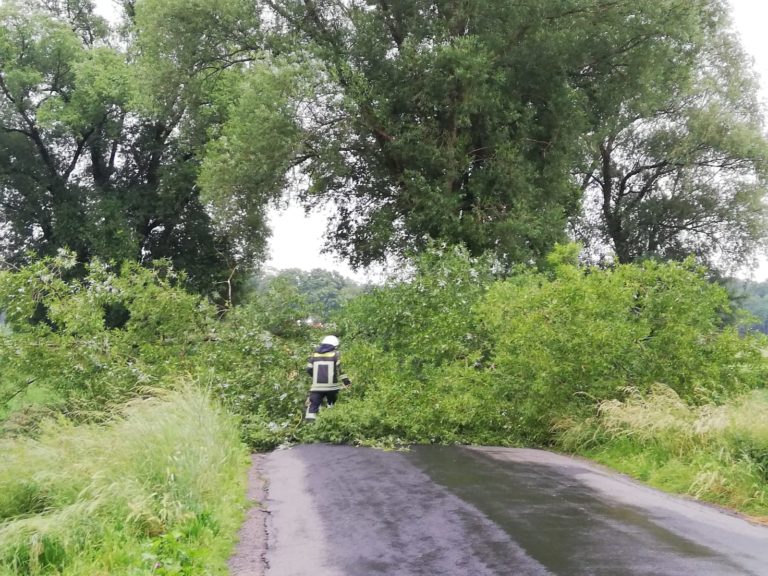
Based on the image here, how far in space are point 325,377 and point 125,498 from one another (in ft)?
20.1

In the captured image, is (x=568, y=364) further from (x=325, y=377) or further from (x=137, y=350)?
(x=137, y=350)

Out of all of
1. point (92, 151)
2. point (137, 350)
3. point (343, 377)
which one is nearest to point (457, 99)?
point (343, 377)

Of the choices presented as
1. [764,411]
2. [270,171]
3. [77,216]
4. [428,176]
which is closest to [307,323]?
[270,171]

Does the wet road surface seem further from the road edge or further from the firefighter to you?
the firefighter

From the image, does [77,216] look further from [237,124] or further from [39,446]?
[39,446]

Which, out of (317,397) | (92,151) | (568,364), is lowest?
(317,397)

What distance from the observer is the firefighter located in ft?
40.4

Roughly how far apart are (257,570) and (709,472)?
16.7 ft

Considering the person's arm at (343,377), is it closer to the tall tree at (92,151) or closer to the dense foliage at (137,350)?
the dense foliage at (137,350)

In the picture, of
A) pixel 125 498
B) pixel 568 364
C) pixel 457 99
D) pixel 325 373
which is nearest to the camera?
pixel 125 498

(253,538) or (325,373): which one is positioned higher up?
(325,373)

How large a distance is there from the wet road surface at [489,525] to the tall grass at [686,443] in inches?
17.4

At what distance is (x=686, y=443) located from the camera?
904 centimetres

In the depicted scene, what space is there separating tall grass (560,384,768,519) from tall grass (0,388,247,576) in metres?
4.96
